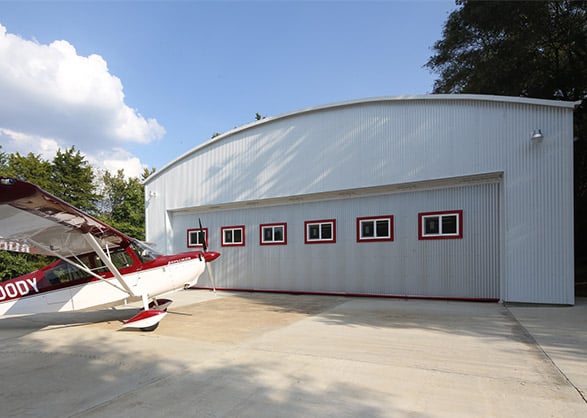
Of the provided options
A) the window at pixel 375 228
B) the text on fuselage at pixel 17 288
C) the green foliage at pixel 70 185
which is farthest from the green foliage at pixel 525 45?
the green foliage at pixel 70 185

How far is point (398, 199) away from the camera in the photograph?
416 inches

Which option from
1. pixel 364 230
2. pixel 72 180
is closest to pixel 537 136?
pixel 364 230

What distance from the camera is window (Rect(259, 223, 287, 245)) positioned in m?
12.4

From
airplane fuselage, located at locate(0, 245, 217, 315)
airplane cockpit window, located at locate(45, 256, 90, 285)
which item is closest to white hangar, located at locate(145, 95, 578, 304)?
airplane fuselage, located at locate(0, 245, 217, 315)

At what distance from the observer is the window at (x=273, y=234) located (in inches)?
490

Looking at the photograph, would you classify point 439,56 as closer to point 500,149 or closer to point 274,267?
point 500,149

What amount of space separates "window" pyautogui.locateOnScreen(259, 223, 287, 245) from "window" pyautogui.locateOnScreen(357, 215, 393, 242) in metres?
2.92

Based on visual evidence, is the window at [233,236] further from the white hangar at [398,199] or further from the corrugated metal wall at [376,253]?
the corrugated metal wall at [376,253]

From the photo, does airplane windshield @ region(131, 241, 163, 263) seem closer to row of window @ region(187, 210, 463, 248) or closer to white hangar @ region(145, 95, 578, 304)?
row of window @ region(187, 210, 463, 248)

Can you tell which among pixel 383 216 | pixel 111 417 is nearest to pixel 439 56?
pixel 383 216

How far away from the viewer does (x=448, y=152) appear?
9.59 metres

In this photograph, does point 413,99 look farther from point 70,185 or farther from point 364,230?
point 70,185

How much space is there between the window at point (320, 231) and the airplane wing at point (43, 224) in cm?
629

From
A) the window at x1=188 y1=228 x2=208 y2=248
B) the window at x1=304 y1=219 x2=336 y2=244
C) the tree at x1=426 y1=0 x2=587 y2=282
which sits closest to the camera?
the window at x1=304 y1=219 x2=336 y2=244
